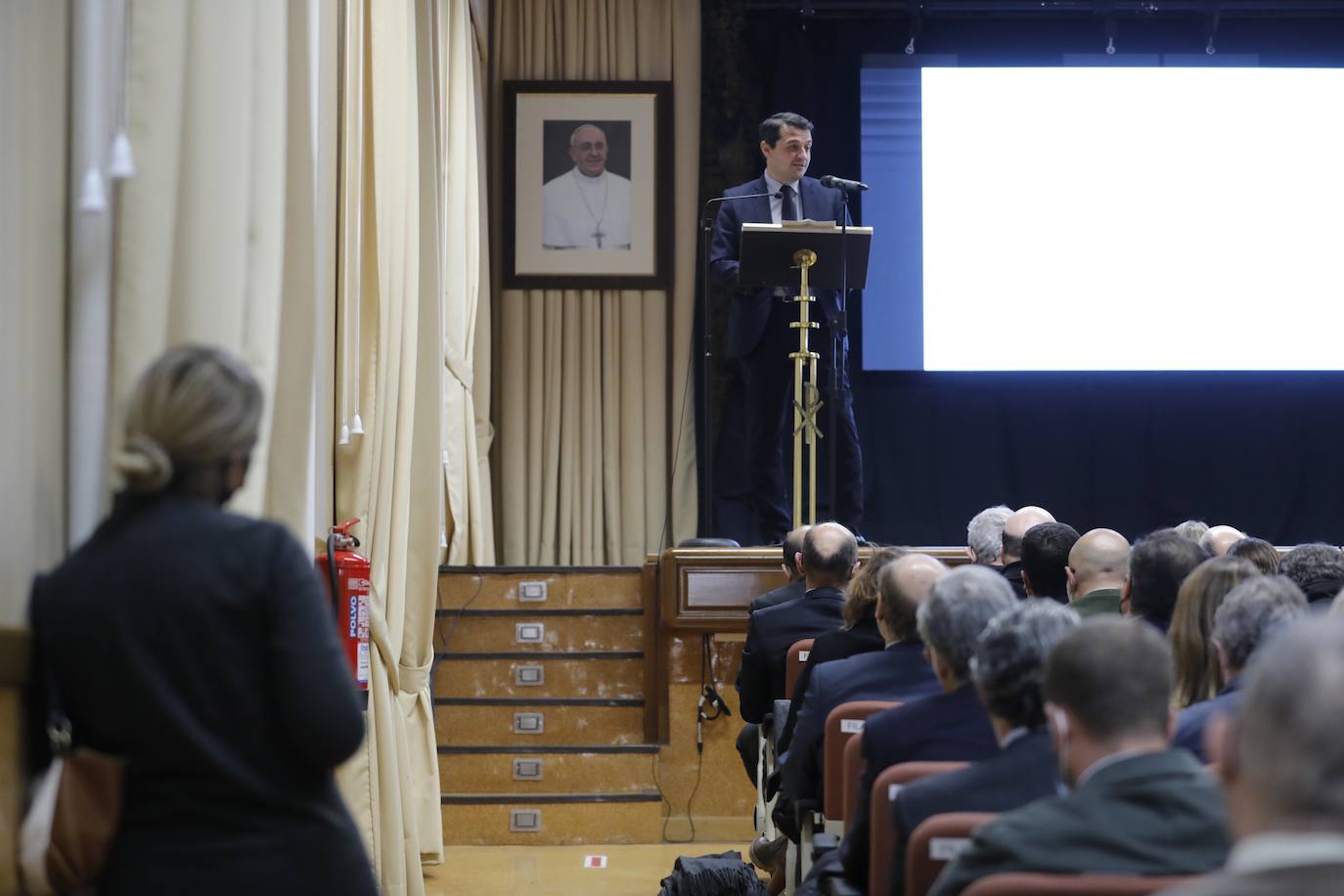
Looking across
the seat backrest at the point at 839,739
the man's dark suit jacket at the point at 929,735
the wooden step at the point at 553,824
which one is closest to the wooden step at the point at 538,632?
the wooden step at the point at 553,824

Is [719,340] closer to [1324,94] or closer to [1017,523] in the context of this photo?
[1324,94]

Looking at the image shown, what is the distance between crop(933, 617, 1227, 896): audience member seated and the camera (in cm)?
175

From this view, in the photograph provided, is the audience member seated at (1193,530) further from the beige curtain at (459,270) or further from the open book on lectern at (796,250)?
the beige curtain at (459,270)

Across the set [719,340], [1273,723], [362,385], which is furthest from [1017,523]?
[719,340]

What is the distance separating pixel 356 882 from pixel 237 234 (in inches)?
49.2

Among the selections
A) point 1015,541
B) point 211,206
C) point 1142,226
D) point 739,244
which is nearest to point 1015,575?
point 1015,541

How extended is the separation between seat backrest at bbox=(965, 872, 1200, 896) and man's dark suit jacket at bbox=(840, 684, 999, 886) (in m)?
0.93

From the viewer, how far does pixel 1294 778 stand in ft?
3.77

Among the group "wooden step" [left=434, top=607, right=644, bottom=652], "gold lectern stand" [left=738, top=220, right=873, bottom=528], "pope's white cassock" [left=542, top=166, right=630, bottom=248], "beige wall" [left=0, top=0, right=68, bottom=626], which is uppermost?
"pope's white cassock" [left=542, top=166, right=630, bottom=248]

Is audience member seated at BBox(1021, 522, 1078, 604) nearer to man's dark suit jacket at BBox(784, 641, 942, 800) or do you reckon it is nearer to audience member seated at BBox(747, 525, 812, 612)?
man's dark suit jacket at BBox(784, 641, 942, 800)

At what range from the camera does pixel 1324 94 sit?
809 cm

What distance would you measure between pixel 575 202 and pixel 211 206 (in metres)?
5.82

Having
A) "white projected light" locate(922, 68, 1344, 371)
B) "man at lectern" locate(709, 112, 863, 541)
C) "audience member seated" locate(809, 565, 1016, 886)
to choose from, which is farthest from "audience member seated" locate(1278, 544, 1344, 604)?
"white projected light" locate(922, 68, 1344, 371)

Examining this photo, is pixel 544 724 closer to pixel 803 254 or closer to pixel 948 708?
pixel 803 254
